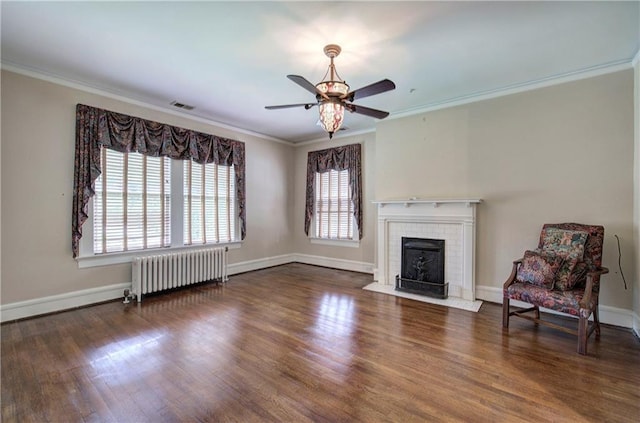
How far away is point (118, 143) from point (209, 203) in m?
1.76

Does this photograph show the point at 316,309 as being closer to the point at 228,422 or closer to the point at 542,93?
the point at 228,422

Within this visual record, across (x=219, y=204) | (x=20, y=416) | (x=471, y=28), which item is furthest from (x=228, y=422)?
(x=219, y=204)

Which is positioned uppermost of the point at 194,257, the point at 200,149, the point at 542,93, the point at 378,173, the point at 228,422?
the point at 542,93

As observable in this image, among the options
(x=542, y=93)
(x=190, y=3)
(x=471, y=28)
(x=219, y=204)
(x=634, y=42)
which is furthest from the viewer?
(x=219, y=204)

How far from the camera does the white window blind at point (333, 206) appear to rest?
6328mm

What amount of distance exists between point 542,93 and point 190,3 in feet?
14.2

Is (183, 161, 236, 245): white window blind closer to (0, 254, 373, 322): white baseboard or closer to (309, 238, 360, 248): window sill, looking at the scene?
(0, 254, 373, 322): white baseboard

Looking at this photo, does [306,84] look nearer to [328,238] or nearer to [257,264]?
[328,238]

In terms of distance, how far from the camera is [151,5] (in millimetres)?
2418

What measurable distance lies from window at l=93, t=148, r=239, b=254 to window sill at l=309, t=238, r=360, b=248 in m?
1.88

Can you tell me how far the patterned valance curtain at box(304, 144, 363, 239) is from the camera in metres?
6.02

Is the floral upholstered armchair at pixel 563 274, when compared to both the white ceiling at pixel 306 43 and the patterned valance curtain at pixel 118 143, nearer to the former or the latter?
the white ceiling at pixel 306 43

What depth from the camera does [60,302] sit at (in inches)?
149

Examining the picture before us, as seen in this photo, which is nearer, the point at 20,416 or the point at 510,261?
the point at 20,416
